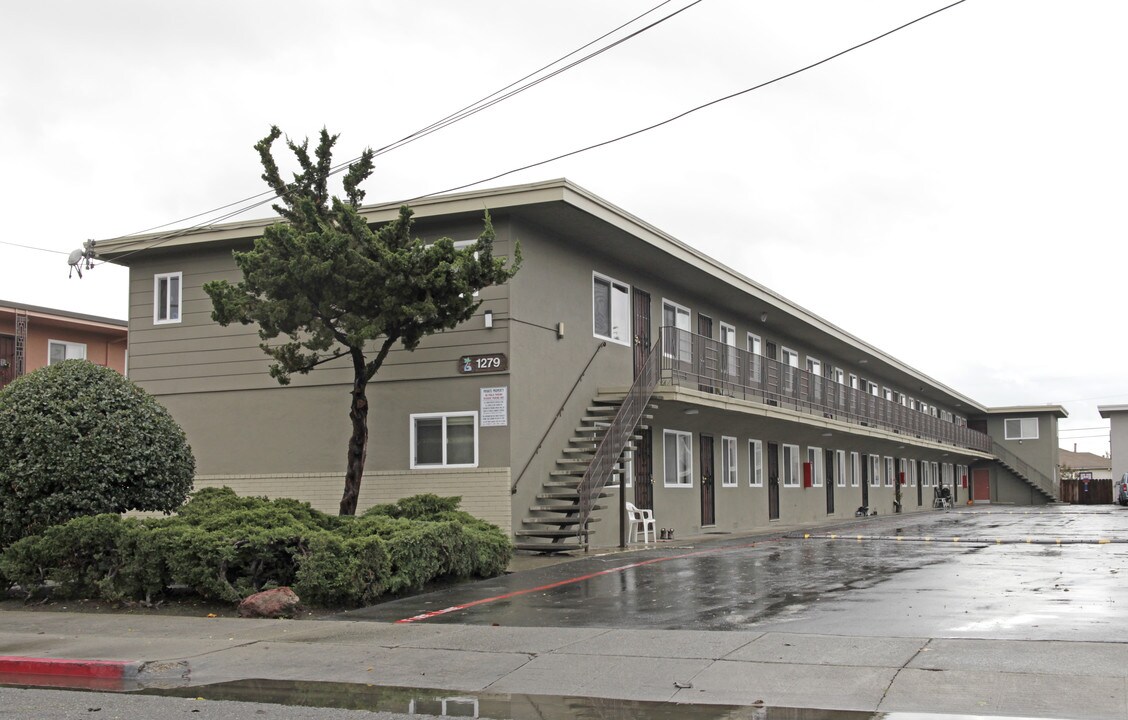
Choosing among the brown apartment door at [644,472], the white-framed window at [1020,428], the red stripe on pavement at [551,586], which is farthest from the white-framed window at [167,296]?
the white-framed window at [1020,428]

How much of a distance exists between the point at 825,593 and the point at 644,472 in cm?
1085

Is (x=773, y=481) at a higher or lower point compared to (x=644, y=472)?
lower

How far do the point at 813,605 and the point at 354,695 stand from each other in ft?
17.9

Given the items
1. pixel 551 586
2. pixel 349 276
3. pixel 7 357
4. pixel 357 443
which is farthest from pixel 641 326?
pixel 7 357

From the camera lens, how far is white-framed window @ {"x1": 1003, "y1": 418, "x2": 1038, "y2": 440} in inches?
2640

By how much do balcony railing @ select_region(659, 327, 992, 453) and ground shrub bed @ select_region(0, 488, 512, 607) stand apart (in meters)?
9.62

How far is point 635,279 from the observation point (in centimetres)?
2409

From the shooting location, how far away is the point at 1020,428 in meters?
67.6

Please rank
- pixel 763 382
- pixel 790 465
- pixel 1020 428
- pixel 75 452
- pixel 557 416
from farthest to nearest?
1. pixel 1020 428
2. pixel 790 465
3. pixel 763 382
4. pixel 557 416
5. pixel 75 452

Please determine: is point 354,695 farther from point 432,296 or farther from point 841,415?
point 841,415

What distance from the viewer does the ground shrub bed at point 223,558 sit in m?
12.8

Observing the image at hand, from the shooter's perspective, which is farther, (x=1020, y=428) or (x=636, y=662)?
(x=1020, y=428)

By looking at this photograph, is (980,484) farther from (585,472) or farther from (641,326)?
(585,472)

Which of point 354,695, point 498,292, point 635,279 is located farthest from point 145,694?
point 635,279
